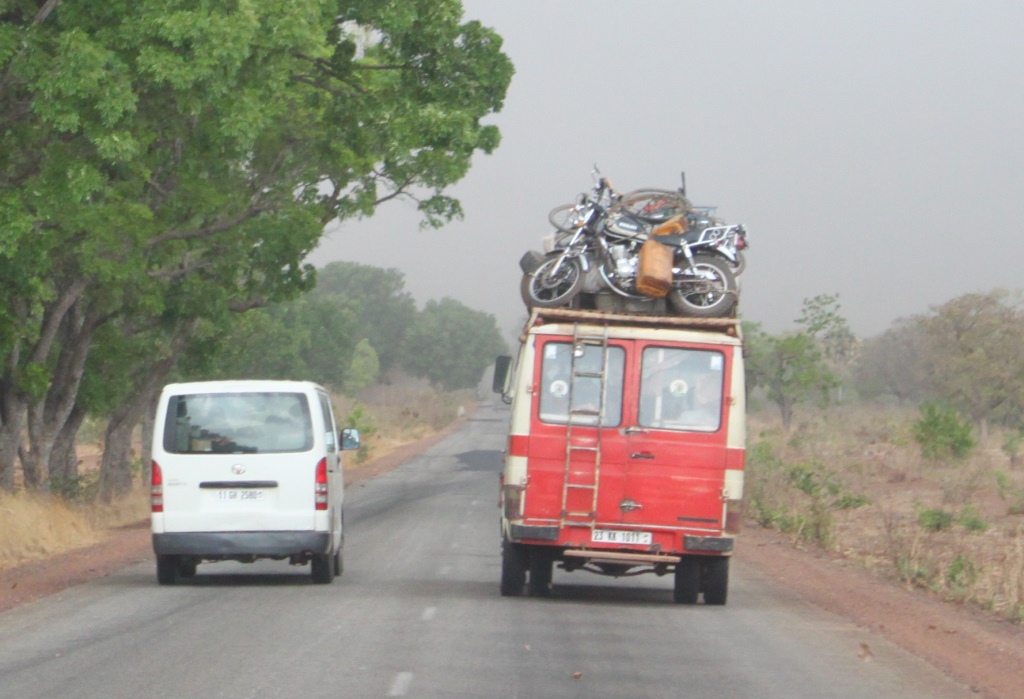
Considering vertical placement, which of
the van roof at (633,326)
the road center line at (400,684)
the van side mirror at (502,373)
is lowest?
the road center line at (400,684)

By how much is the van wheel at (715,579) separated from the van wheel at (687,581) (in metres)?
0.08

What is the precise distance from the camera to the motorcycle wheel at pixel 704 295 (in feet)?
46.5

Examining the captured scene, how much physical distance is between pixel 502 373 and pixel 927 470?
1036 inches

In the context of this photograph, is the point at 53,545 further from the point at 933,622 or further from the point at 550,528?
the point at 933,622

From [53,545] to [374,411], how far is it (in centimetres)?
6675

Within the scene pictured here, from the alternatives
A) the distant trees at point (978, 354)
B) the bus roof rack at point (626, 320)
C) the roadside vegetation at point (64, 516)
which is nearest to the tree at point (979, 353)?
the distant trees at point (978, 354)

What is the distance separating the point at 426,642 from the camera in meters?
10.7

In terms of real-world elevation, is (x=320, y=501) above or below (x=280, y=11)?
below

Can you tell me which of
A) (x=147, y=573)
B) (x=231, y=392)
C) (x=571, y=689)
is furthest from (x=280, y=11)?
(x=571, y=689)

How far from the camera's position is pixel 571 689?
8898 mm

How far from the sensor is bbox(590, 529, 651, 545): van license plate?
1319 centimetres

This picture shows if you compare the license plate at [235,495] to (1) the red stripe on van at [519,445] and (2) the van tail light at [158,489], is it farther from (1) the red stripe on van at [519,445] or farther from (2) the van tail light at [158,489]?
(1) the red stripe on van at [519,445]

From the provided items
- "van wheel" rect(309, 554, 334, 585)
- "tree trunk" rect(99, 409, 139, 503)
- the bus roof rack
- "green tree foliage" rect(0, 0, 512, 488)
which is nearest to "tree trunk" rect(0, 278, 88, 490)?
"green tree foliage" rect(0, 0, 512, 488)

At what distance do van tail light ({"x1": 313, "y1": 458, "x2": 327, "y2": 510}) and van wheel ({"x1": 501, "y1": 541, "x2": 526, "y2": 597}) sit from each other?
1850mm
